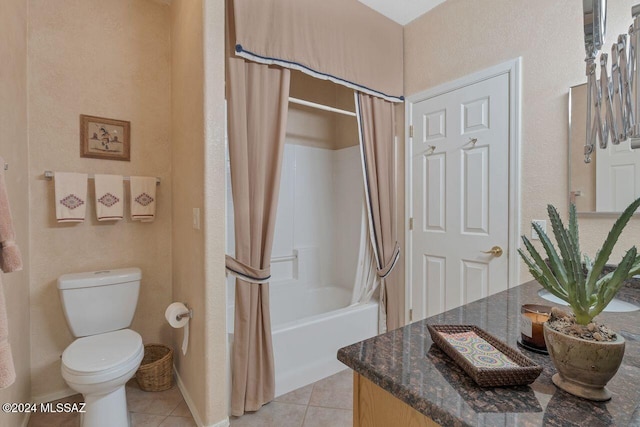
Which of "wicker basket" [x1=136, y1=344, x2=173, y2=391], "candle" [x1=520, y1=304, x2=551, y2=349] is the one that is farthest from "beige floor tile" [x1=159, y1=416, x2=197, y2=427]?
"candle" [x1=520, y1=304, x2=551, y2=349]

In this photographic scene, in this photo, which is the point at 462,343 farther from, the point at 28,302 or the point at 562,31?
the point at 28,302

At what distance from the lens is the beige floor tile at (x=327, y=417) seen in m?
1.69

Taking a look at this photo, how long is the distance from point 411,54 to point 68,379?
3043 mm

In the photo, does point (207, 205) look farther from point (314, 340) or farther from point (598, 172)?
point (598, 172)

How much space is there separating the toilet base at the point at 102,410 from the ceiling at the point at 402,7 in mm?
2977

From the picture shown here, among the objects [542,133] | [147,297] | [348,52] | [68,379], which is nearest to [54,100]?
[147,297]

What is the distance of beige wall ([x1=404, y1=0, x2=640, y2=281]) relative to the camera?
1.58m

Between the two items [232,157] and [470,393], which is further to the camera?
[232,157]

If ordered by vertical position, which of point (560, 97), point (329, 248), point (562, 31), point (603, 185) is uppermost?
point (562, 31)

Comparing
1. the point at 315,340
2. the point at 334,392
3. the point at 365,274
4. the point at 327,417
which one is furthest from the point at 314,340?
the point at 365,274

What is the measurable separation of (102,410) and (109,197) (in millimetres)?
1252

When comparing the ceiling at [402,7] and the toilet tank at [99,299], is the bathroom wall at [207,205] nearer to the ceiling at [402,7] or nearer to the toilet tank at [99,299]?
the toilet tank at [99,299]

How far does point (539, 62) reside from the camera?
5.70ft

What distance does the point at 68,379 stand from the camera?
4.70ft
